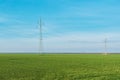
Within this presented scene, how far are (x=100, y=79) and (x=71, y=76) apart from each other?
3.00 m

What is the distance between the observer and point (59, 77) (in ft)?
82.3

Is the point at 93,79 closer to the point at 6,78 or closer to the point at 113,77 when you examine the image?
the point at 113,77

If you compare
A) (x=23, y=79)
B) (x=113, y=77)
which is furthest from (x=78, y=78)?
(x=23, y=79)

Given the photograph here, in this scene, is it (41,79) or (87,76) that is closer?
(41,79)

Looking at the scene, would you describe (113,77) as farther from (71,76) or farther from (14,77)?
(14,77)

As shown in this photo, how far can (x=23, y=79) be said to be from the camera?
944 inches

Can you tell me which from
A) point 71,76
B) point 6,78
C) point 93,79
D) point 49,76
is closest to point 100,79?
point 93,79

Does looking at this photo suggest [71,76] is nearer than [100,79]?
No

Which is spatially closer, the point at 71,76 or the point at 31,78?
the point at 31,78

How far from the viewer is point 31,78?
957 inches

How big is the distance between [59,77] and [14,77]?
398cm

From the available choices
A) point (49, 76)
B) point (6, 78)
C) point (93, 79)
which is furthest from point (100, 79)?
point (6, 78)

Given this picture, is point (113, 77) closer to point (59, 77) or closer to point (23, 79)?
point (59, 77)

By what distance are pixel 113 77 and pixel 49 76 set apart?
225 inches
